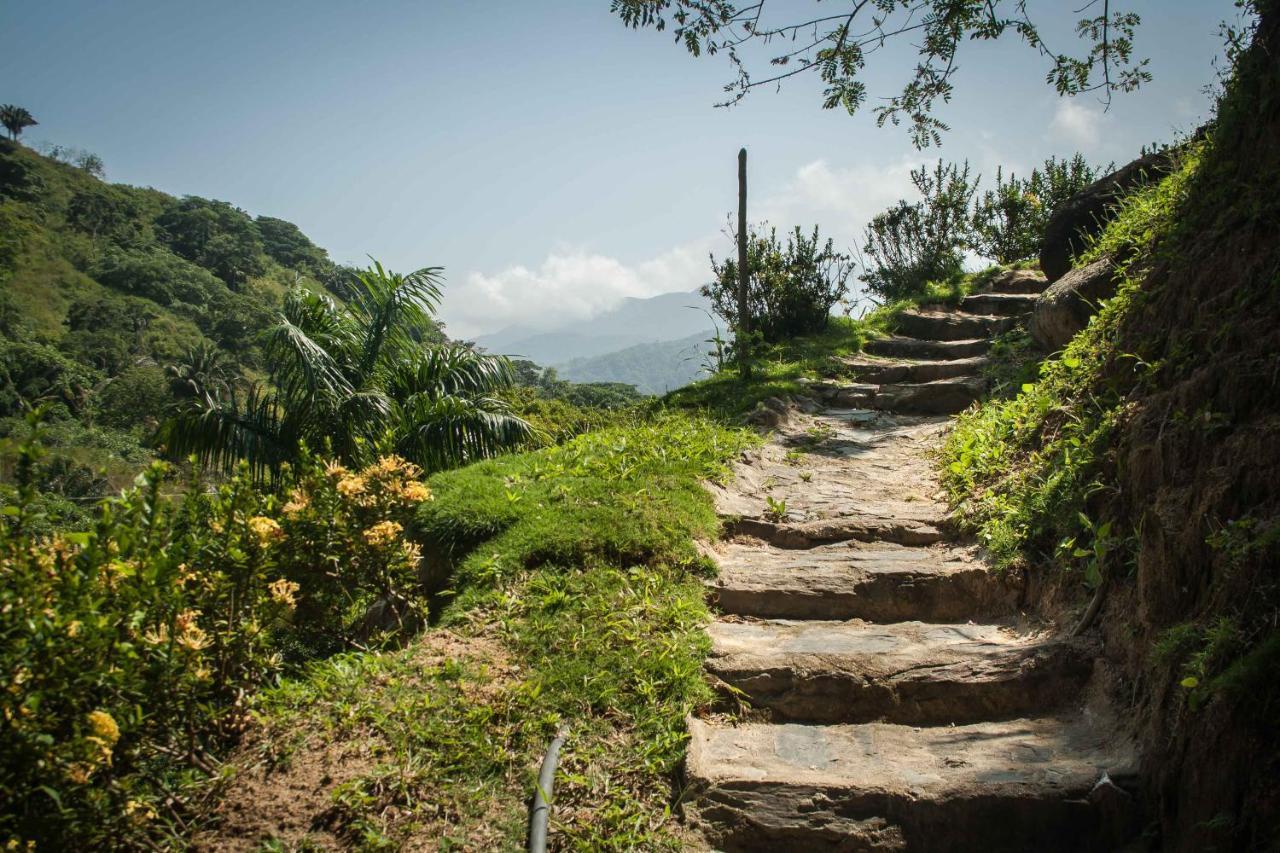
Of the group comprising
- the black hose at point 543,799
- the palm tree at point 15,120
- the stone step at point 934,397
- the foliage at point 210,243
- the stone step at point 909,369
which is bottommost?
the black hose at point 543,799

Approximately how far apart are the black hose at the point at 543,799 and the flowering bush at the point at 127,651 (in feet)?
4.15

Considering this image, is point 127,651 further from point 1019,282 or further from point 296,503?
point 1019,282

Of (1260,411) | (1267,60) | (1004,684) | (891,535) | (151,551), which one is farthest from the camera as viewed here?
(891,535)

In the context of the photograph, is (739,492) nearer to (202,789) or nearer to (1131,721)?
(1131,721)

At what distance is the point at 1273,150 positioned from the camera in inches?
169

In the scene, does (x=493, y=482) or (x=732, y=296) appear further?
(x=732, y=296)

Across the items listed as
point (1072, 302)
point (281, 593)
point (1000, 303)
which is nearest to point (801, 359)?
point (1000, 303)

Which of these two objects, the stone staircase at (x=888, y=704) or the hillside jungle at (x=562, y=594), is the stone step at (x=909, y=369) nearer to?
the hillside jungle at (x=562, y=594)

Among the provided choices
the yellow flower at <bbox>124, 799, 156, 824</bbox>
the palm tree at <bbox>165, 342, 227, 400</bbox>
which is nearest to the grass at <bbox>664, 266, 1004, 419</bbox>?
the yellow flower at <bbox>124, 799, 156, 824</bbox>

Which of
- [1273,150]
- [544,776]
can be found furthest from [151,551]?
[1273,150]

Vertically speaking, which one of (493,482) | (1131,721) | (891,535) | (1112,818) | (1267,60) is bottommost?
(1112,818)

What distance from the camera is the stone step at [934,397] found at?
28.3 feet

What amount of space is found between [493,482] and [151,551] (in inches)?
122

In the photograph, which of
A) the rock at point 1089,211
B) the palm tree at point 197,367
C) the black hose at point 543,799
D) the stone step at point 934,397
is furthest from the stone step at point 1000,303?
the palm tree at point 197,367
